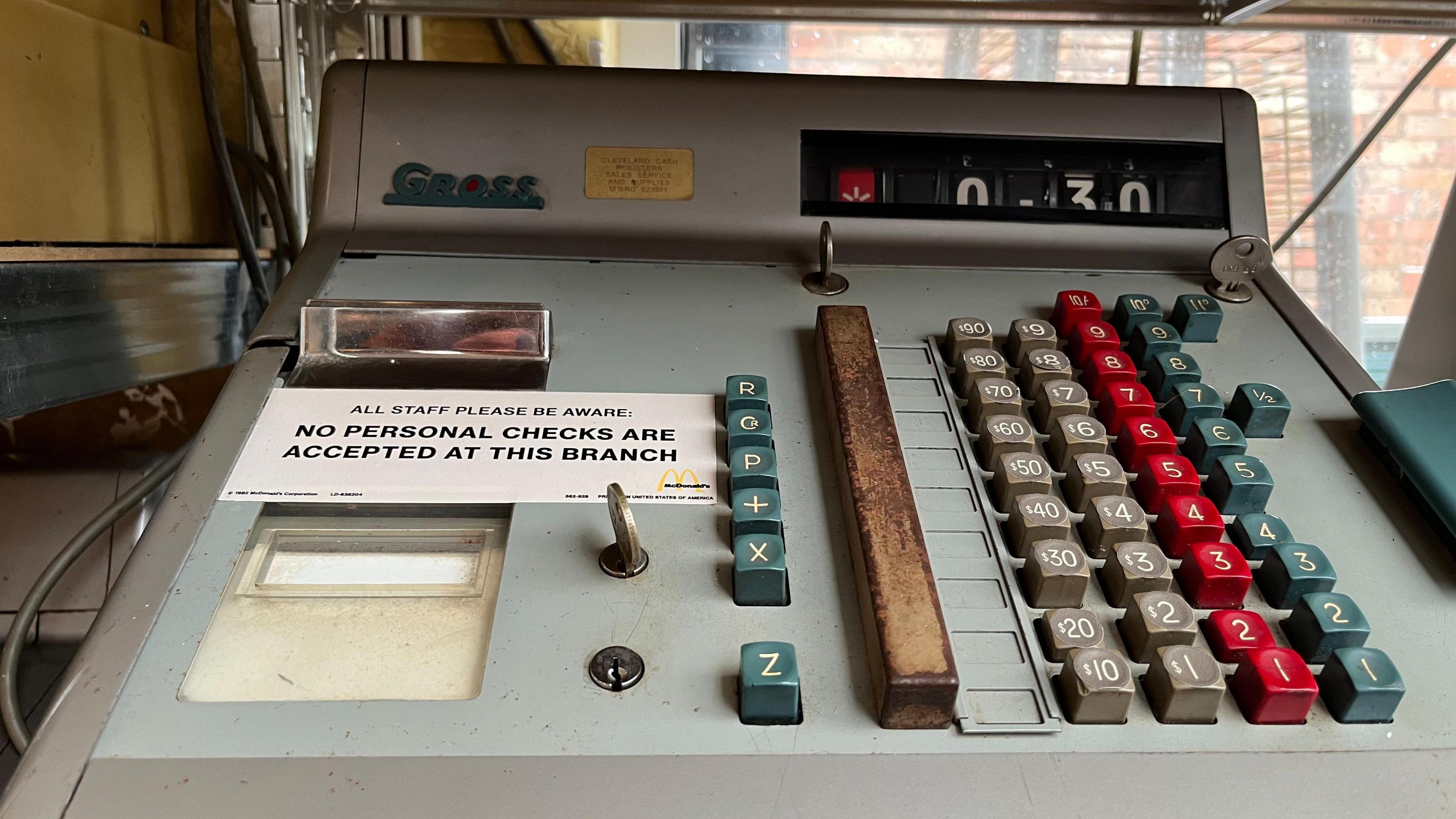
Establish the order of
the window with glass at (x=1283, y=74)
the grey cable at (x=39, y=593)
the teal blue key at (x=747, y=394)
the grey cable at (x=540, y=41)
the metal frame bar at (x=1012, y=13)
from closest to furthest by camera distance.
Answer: the teal blue key at (x=747, y=394), the grey cable at (x=39, y=593), the metal frame bar at (x=1012, y=13), the grey cable at (x=540, y=41), the window with glass at (x=1283, y=74)

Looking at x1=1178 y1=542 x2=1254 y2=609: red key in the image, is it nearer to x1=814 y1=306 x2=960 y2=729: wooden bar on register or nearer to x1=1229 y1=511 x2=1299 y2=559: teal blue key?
x1=1229 y1=511 x2=1299 y2=559: teal blue key

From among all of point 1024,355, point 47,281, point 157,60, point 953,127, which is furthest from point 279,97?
point 1024,355

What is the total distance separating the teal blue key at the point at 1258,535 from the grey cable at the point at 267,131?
3.22 ft

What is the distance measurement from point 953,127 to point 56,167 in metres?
0.83

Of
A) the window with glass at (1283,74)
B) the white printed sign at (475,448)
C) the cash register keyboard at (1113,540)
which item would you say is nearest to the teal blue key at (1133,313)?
the cash register keyboard at (1113,540)

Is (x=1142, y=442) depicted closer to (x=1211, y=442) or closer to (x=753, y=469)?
(x=1211, y=442)

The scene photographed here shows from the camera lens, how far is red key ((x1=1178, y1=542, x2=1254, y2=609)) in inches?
21.9

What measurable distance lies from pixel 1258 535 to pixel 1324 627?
0.08 m

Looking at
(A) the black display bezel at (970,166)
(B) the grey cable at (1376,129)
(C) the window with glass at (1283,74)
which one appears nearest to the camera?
(A) the black display bezel at (970,166)

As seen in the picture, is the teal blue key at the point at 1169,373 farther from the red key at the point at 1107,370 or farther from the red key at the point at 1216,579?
the red key at the point at 1216,579

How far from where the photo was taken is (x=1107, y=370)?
0.72m

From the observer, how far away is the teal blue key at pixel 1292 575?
566 millimetres

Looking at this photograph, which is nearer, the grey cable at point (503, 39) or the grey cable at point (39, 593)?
the grey cable at point (39, 593)

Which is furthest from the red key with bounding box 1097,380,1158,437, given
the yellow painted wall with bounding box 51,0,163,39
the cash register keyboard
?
the yellow painted wall with bounding box 51,0,163,39
